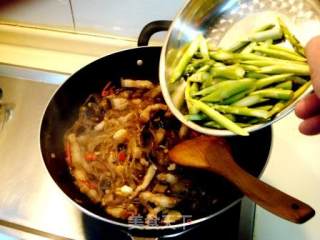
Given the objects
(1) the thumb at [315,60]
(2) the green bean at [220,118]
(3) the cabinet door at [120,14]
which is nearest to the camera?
(1) the thumb at [315,60]

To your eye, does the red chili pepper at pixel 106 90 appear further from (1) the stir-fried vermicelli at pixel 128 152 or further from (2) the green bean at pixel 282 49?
(2) the green bean at pixel 282 49

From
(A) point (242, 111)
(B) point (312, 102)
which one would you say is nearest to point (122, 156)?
(A) point (242, 111)

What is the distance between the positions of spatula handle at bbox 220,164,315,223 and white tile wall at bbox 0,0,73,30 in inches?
25.3

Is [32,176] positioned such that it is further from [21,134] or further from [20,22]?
[20,22]

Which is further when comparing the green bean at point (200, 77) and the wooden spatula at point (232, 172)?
the green bean at point (200, 77)

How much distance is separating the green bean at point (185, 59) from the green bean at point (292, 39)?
5.9 inches

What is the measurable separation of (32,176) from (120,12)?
432 millimetres

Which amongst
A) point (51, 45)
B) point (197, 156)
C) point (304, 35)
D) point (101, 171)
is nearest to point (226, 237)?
point (197, 156)

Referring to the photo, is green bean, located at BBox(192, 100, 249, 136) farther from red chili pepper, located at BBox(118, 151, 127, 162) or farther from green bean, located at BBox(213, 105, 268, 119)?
red chili pepper, located at BBox(118, 151, 127, 162)

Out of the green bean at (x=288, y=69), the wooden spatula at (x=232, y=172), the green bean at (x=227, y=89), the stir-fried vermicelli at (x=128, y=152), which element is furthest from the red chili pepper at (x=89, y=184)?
the green bean at (x=288, y=69)

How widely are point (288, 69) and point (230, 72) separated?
10 cm

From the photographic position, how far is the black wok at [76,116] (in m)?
0.81

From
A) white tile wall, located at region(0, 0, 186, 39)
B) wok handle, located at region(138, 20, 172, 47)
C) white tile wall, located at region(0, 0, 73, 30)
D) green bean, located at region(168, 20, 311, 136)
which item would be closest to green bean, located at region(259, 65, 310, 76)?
green bean, located at region(168, 20, 311, 136)

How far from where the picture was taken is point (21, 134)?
1.08 m
